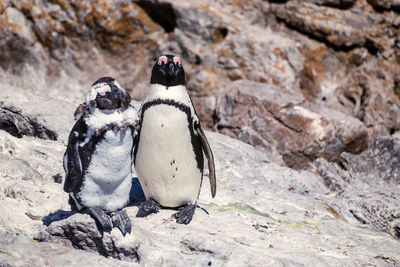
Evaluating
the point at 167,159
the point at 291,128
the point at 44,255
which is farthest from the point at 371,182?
the point at 44,255

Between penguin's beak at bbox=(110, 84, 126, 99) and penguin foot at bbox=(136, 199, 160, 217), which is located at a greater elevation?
penguin's beak at bbox=(110, 84, 126, 99)

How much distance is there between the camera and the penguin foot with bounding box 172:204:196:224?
3495 mm

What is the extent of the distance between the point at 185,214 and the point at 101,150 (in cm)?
88

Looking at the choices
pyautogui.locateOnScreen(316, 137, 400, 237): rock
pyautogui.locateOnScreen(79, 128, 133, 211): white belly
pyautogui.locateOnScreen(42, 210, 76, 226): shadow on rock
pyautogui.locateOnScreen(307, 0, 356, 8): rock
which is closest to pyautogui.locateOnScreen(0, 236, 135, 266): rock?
pyautogui.locateOnScreen(42, 210, 76, 226): shadow on rock

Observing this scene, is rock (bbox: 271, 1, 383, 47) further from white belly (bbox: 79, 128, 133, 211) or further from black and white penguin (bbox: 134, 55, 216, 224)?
white belly (bbox: 79, 128, 133, 211)

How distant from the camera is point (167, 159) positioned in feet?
11.7

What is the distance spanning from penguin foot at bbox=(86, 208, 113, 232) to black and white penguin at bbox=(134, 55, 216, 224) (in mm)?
482

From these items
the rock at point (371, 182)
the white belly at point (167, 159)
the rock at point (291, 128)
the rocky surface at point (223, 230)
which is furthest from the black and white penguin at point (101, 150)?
the rock at point (291, 128)

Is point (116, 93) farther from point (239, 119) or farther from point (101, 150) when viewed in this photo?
point (239, 119)

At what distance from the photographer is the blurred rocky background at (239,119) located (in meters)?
3.22

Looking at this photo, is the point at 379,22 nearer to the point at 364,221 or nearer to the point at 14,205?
the point at 364,221

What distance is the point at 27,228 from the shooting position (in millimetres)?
3162

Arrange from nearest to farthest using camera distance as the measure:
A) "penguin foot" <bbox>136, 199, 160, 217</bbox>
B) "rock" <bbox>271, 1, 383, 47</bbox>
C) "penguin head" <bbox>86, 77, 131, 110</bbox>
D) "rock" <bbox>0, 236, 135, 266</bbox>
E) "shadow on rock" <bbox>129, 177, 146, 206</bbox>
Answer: "rock" <bbox>0, 236, 135, 266</bbox>, "penguin head" <bbox>86, 77, 131, 110</bbox>, "penguin foot" <bbox>136, 199, 160, 217</bbox>, "shadow on rock" <bbox>129, 177, 146, 206</bbox>, "rock" <bbox>271, 1, 383, 47</bbox>

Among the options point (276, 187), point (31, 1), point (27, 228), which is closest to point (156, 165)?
point (27, 228)
